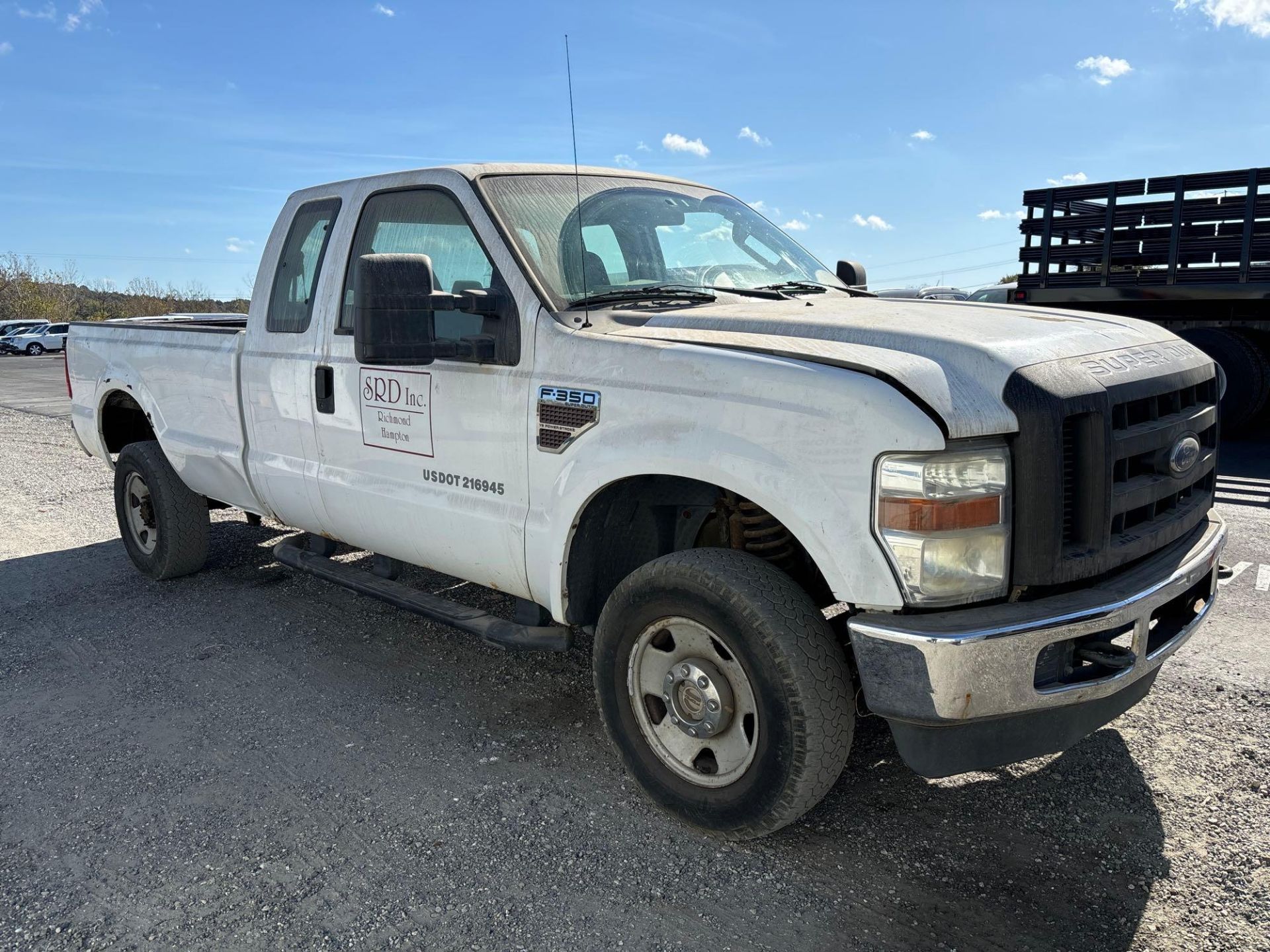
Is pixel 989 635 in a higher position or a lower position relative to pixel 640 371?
lower

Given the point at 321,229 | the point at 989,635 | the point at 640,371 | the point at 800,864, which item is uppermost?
the point at 321,229

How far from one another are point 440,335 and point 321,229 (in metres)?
1.18

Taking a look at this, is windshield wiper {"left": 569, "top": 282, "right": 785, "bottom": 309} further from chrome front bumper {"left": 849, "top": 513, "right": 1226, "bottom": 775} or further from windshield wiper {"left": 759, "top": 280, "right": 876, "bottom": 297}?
chrome front bumper {"left": 849, "top": 513, "right": 1226, "bottom": 775}

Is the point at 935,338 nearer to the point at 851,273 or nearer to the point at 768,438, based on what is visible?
the point at 768,438

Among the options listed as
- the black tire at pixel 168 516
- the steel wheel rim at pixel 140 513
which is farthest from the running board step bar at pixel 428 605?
the steel wheel rim at pixel 140 513

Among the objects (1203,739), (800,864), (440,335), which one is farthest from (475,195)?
(1203,739)

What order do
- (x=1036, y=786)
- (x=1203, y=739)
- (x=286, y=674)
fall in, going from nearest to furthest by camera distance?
(x=1036, y=786)
(x=1203, y=739)
(x=286, y=674)

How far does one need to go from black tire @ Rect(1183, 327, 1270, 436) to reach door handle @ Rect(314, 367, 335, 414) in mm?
9005

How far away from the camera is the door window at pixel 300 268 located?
444 centimetres

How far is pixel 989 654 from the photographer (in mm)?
2512

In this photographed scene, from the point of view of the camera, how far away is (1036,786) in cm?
334

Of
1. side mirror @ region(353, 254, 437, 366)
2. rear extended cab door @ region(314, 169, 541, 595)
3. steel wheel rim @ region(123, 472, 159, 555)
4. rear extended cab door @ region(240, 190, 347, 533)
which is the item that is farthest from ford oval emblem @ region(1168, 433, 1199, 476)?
steel wheel rim @ region(123, 472, 159, 555)

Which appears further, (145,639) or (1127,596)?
(145,639)

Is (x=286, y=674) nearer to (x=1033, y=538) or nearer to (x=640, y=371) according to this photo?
(x=640, y=371)
